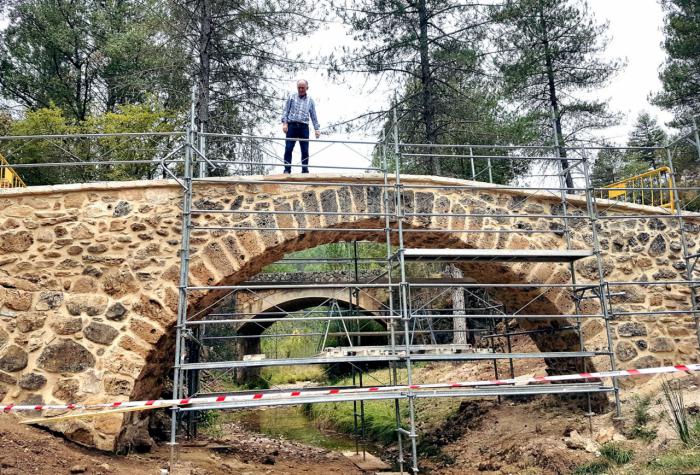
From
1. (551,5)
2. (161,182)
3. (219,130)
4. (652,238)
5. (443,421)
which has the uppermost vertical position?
(551,5)

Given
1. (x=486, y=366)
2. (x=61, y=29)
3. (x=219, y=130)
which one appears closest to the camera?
(x=486, y=366)

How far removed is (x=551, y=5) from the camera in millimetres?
13867

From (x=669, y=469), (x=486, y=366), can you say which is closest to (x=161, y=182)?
(x=669, y=469)

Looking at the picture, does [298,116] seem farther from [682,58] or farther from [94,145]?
[682,58]

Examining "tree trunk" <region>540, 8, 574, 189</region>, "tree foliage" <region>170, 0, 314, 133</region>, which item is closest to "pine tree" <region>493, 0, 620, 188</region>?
"tree trunk" <region>540, 8, 574, 189</region>

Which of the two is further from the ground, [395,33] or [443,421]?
[395,33]

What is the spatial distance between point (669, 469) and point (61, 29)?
669 inches

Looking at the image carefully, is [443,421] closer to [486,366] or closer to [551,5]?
[486,366]

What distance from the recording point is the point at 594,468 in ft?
17.4

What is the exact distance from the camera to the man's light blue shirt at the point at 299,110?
7207 mm

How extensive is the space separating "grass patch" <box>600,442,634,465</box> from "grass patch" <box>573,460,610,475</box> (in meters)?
0.09

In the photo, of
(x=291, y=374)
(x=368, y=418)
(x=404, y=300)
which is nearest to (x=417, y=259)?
(x=404, y=300)

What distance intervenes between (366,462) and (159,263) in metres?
3.37

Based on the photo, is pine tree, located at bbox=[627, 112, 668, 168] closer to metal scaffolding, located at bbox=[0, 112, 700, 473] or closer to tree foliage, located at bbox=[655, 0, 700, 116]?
tree foliage, located at bbox=[655, 0, 700, 116]
